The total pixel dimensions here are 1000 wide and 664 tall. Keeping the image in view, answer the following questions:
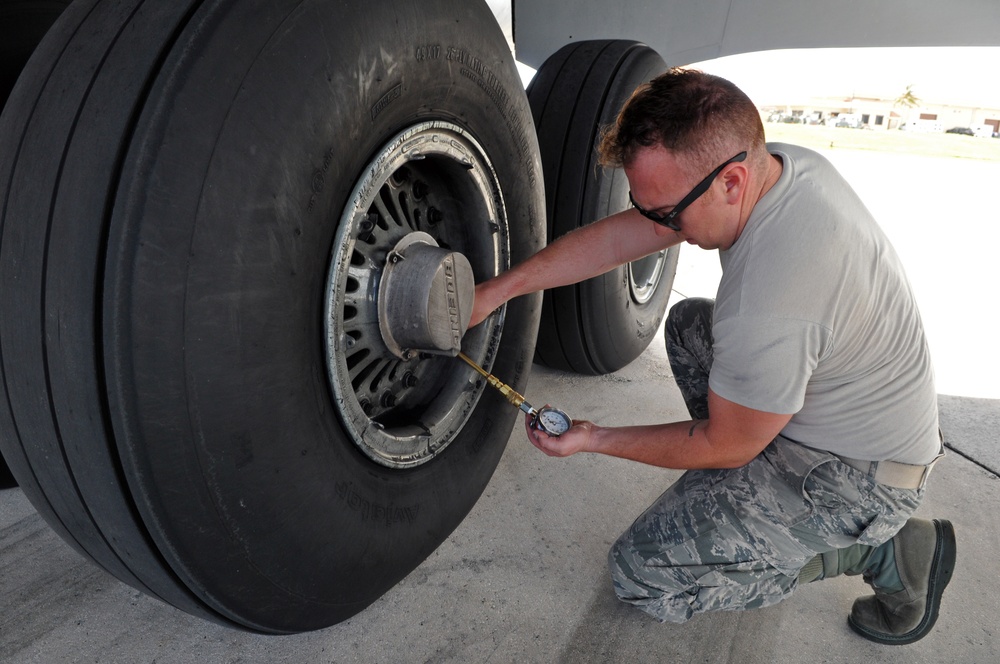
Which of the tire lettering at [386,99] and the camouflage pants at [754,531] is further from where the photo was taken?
the camouflage pants at [754,531]

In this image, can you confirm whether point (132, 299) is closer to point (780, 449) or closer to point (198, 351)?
point (198, 351)

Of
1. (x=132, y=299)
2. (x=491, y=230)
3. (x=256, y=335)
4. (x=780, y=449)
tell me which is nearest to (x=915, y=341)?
(x=780, y=449)

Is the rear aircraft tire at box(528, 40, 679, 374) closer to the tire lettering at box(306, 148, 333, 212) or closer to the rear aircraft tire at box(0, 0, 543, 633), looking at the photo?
the rear aircraft tire at box(0, 0, 543, 633)

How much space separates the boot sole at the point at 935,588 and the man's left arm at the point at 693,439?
0.44 metres

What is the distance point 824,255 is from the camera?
47.3 inches

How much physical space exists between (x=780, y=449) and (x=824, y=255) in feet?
1.45

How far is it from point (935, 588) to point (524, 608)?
804mm

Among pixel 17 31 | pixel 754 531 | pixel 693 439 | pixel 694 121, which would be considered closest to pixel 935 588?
pixel 754 531

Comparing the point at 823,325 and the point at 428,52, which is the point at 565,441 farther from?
the point at 428,52

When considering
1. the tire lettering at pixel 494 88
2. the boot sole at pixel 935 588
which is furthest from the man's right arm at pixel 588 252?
the boot sole at pixel 935 588

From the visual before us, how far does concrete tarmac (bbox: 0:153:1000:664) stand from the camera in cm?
131

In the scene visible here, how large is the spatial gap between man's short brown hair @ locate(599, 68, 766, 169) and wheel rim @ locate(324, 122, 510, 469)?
335mm

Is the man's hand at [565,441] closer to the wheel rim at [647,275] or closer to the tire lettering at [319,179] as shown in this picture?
the tire lettering at [319,179]

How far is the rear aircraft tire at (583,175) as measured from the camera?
2.21 metres
